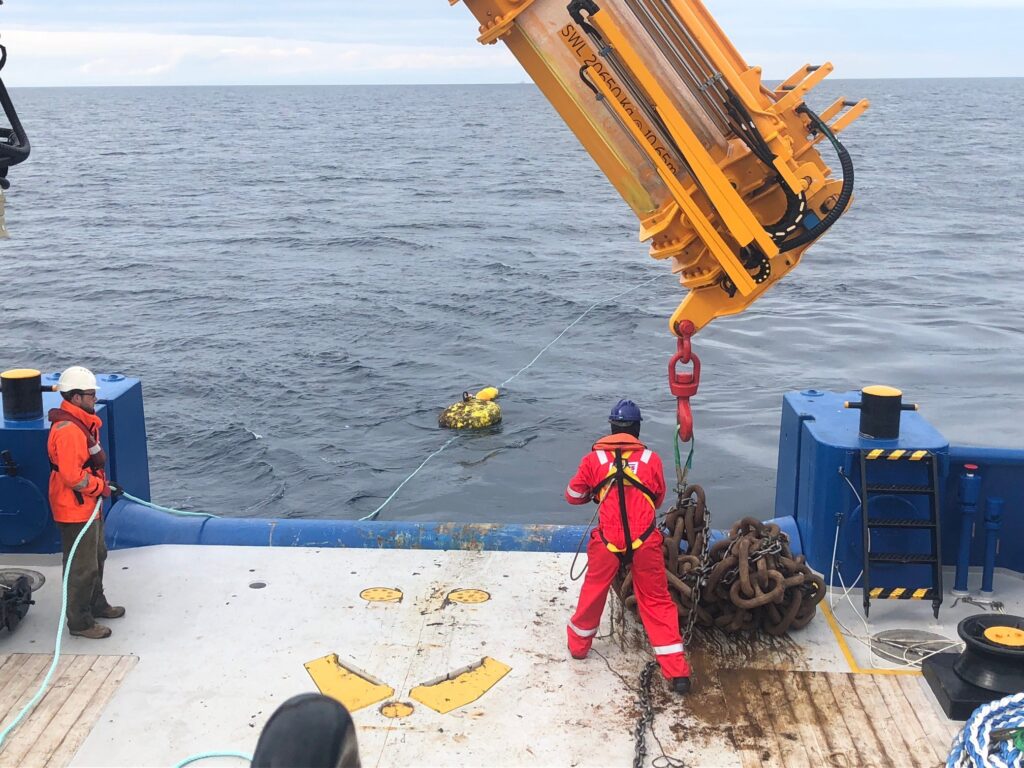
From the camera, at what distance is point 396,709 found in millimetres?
4922

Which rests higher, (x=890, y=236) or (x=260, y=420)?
(x=890, y=236)

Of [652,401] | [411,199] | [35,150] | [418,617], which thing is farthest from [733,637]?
[35,150]

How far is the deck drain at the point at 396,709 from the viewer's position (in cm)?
488

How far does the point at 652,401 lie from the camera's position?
15984 millimetres

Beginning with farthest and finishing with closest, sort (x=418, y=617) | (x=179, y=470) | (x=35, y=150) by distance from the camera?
(x=35, y=150), (x=179, y=470), (x=418, y=617)

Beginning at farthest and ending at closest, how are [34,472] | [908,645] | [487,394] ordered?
[487,394], [34,472], [908,645]

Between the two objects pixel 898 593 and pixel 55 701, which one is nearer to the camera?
pixel 55 701

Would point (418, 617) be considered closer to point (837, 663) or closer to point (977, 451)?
point (837, 663)

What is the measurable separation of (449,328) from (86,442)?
15383 millimetres

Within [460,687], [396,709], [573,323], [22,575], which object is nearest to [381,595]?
[460,687]

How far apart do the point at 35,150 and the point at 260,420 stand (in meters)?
61.3

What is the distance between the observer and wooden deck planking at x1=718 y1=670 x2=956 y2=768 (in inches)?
181

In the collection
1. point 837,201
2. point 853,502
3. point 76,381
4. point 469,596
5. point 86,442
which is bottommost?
point 469,596

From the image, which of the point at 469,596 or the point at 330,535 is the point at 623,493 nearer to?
the point at 469,596
